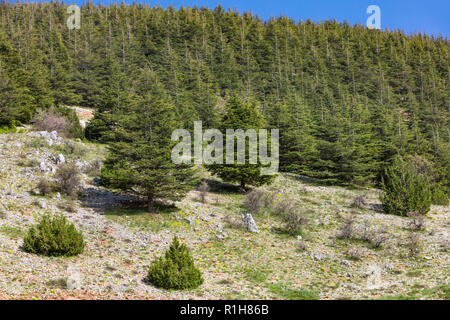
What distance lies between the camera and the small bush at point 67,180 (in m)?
18.4

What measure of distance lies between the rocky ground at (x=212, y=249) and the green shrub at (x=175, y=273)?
35 centimetres

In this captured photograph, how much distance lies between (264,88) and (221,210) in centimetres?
5481

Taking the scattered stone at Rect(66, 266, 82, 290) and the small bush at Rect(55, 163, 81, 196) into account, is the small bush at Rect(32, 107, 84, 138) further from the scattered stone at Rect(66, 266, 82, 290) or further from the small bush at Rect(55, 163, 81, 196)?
the scattered stone at Rect(66, 266, 82, 290)

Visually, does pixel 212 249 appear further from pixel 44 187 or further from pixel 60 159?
pixel 60 159

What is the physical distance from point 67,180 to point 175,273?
1118 centimetres

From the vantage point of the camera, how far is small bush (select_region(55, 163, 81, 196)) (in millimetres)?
18406

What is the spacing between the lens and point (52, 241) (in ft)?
37.5

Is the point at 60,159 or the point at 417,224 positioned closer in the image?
the point at 417,224

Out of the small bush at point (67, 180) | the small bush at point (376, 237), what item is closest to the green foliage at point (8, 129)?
the small bush at point (67, 180)

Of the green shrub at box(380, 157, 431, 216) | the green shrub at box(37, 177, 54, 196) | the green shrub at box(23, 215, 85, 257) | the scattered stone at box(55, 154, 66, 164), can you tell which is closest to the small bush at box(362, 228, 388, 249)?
the green shrub at box(380, 157, 431, 216)

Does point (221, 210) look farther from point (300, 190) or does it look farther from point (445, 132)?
point (445, 132)

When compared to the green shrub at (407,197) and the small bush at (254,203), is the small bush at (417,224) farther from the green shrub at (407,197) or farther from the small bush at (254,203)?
the small bush at (254,203)

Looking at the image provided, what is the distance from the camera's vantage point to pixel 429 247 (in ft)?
50.3
